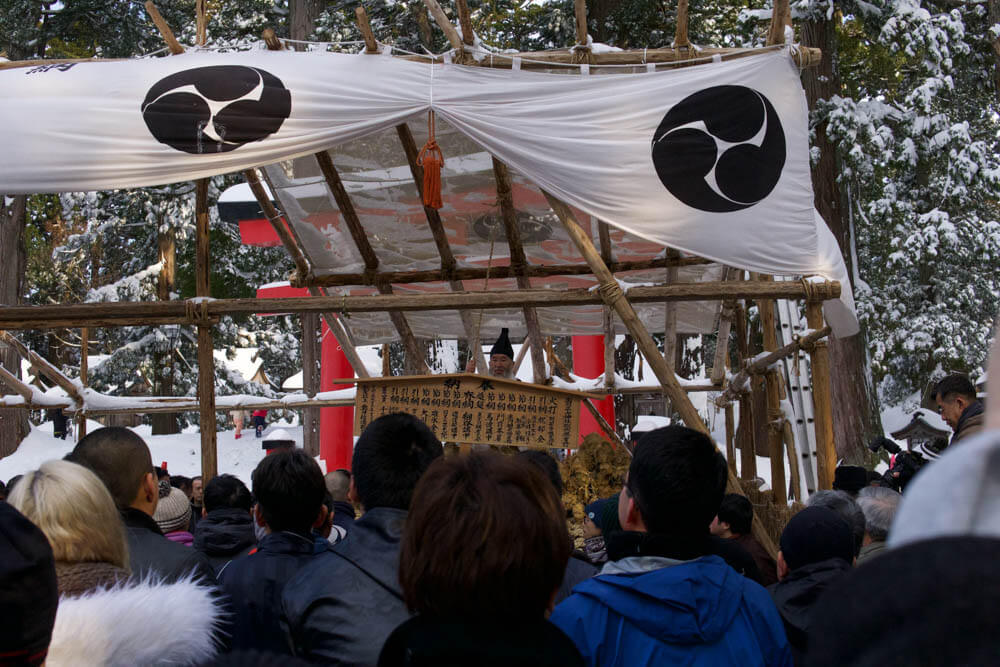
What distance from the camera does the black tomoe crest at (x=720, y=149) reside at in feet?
16.9

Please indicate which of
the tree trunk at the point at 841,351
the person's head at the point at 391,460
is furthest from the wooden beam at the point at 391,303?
the tree trunk at the point at 841,351

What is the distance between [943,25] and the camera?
13234 millimetres

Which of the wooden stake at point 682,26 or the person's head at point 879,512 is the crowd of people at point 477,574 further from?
the wooden stake at point 682,26

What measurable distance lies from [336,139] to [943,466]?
5.09 m

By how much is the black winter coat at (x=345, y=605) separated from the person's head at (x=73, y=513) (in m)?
0.42

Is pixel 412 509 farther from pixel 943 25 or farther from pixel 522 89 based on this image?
pixel 943 25

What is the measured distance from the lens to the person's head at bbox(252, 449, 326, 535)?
8.85ft

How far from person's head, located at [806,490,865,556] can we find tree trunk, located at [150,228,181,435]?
1457cm

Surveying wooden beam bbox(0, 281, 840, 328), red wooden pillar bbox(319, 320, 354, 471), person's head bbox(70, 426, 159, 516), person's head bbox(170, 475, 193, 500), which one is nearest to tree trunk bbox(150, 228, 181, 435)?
red wooden pillar bbox(319, 320, 354, 471)

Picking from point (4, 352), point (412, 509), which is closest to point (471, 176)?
point (412, 509)

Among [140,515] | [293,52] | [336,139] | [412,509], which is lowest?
[140,515]

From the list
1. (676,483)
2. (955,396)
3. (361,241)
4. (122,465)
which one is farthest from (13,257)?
(676,483)

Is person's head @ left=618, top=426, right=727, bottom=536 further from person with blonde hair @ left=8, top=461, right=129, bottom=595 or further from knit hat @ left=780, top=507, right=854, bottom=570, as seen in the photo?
person with blonde hair @ left=8, top=461, right=129, bottom=595

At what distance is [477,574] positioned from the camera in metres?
1.41
